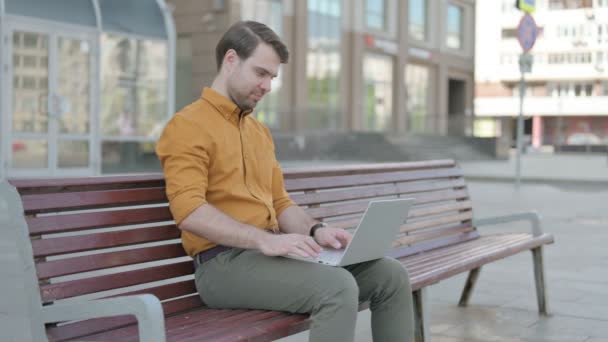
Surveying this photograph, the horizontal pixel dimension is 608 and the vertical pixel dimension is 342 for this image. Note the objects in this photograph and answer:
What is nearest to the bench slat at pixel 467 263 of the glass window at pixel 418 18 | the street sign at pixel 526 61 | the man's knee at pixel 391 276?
the man's knee at pixel 391 276

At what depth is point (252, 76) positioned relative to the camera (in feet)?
10.5

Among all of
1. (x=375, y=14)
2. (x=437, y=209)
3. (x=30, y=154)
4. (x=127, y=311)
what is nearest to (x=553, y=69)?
(x=375, y=14)

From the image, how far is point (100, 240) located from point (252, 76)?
0.83 meters

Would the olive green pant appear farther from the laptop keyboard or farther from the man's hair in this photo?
the man's hair

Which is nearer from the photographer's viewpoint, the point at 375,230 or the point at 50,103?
the point at 375,230

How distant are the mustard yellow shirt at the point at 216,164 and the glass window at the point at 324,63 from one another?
93.7ft

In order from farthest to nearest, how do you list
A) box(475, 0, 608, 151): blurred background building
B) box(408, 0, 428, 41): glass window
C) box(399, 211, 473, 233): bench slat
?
1. box(475, 0, 608, 151): blurred background building
2. box(408, 0, 428, 41): glass window
3. box(399, 211, 473, 233): bench slat

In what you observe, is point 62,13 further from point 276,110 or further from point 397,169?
point 276,110

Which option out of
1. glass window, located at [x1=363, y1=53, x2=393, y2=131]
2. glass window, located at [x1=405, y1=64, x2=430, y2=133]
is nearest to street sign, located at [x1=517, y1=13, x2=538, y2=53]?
glass window, located at [x1=363, y1=53, x2=393, y2=131]

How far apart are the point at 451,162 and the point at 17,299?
2933mm

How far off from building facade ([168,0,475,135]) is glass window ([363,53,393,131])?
4 centimetres

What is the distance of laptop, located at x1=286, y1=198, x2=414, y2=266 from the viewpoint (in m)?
2.97

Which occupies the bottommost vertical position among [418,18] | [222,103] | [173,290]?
[173,290]

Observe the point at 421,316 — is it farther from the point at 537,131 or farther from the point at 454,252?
the point at 537,131
